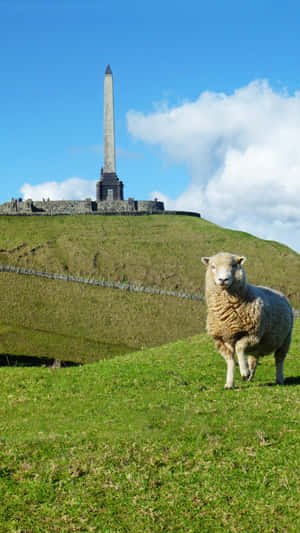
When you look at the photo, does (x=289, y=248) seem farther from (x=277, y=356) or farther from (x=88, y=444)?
(x=88, y=444)

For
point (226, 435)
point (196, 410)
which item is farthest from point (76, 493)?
point (196, 410)

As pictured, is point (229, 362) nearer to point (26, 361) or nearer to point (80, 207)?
point (26, 361)

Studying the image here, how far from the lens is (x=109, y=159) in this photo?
101188 millimetres

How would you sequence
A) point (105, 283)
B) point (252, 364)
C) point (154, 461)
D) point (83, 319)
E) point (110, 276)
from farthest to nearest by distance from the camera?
point (110, 276), point (105, 283), point (83, 319), point (252, 364), point (154, 461)

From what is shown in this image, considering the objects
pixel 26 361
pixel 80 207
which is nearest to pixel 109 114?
pixel 80 207

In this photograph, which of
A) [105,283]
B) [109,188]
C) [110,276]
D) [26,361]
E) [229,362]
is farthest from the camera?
[109,188]

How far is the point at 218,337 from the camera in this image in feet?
45.1

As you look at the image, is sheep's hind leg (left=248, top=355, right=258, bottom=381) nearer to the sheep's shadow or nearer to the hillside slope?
A: the sheep's shadow

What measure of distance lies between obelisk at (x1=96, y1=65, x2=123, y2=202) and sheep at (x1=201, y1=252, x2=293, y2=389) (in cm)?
8850

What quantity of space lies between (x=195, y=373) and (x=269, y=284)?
181 ft

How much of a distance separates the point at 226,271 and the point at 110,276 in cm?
5666

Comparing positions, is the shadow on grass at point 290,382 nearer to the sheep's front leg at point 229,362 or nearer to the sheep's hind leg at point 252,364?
the sheep's hind leg at point 252,364

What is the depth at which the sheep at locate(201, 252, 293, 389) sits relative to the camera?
1298 cm

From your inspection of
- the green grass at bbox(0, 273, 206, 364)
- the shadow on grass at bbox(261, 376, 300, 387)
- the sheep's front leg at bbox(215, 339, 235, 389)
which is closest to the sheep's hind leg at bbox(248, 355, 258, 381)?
the shadow on grass at bbox(261, 376, 300, 387)
